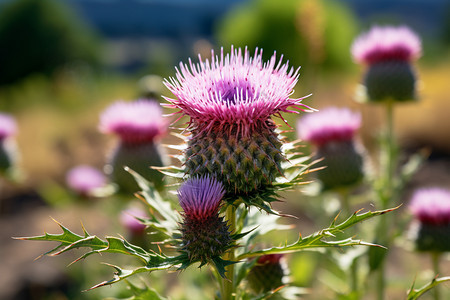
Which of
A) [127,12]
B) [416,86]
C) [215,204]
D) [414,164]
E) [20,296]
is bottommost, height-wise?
[20,296]

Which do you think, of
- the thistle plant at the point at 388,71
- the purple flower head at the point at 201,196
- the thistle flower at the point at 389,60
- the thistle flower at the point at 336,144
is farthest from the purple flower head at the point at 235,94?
the thistle flower at the point at 389,60

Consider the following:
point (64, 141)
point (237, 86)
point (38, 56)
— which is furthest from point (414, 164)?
point (38, 56)

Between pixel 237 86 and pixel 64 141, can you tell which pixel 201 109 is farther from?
pixel 64 141

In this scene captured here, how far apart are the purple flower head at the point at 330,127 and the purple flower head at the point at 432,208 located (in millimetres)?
800

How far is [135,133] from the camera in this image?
12.9 feet

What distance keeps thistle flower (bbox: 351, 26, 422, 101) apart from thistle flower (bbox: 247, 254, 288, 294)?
231cm

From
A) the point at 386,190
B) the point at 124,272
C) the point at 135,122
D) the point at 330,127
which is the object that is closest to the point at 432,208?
the point at 386,190

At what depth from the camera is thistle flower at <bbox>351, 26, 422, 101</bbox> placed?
436 cm

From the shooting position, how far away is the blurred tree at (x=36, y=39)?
124 ft

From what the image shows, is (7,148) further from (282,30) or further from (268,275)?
(282,30)

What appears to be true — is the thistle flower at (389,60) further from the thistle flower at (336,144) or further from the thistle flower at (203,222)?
the thistle flower at (203,222)

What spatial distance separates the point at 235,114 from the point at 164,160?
2.16 m

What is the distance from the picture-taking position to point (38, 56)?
38.4 metres

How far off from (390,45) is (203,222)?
3385mm
